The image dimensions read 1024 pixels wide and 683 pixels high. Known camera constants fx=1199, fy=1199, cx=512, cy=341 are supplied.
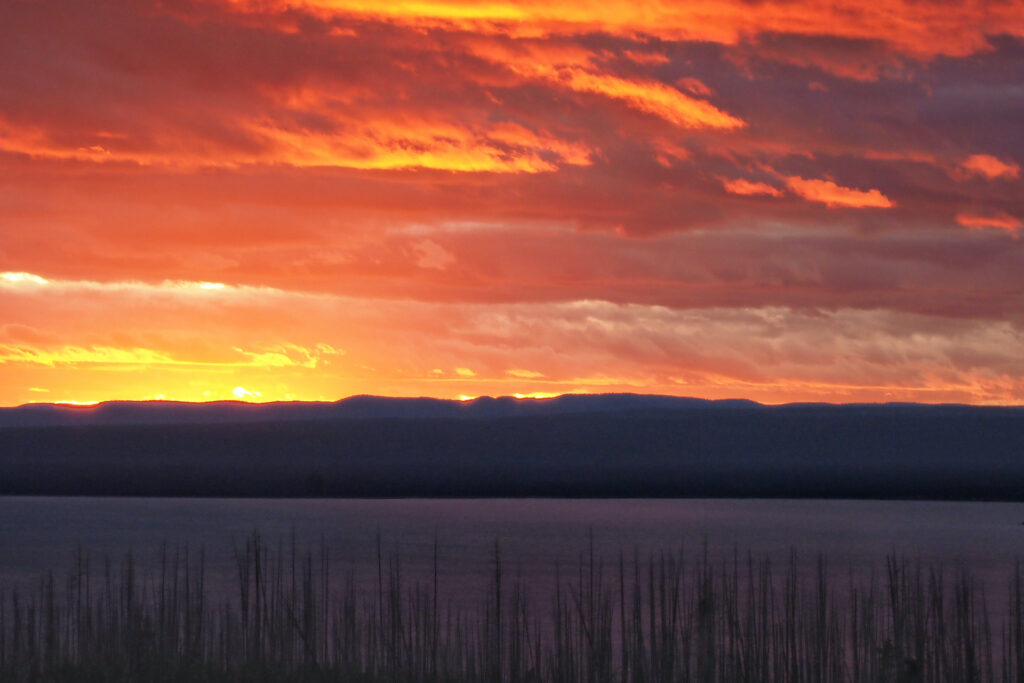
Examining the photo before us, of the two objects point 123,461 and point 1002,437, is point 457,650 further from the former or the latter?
point 1002,437

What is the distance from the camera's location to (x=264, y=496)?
45.9 metres

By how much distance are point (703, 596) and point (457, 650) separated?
2.00 meters

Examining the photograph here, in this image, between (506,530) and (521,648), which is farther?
(506,530)

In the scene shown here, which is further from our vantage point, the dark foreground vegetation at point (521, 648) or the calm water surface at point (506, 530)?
the calm water surface at point (506, 530)

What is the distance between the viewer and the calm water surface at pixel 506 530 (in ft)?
75.5

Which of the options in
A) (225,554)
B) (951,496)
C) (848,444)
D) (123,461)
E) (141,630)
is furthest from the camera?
(848,444)

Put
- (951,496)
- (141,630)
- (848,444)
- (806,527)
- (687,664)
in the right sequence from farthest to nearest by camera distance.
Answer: (848,444), (951,496), (806,527), (141,630), (687,664)

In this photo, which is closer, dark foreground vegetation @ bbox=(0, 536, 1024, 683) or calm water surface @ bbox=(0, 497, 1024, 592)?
dark foreground vegetation @ bbox=(0, 536, 1024, 683)

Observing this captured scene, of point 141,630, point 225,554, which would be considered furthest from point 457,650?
point 225,554

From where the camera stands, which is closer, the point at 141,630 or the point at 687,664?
the point at 687,664

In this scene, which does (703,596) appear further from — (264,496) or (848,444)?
(848,444)

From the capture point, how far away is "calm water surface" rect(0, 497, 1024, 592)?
23.0 m

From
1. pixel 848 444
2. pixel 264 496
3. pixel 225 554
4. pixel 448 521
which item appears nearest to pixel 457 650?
pixel 225 554

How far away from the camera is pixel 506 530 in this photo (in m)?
30.6
